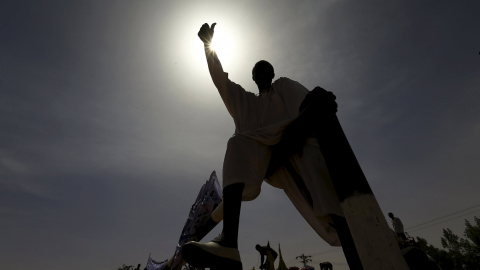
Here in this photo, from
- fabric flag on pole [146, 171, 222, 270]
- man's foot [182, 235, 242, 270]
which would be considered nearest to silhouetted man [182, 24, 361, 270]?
man's foot [182, 235, 242, 270]

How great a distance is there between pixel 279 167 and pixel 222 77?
1191mm

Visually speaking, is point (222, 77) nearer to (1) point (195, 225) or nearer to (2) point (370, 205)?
(2) point (370, 205)

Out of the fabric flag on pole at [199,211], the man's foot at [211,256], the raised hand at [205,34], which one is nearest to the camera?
the man's foot at [211,256]

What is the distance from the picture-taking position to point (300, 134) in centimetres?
194

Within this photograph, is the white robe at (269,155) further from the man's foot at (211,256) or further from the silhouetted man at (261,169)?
the man's foot at (211,256)

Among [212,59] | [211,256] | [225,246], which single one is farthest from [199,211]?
[211,256]

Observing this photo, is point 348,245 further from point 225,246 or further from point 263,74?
point 263,74

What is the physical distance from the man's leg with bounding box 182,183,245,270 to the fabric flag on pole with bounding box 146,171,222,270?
21.6 ft

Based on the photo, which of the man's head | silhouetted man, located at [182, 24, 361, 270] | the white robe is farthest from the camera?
the man's head

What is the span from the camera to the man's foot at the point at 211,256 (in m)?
1.29

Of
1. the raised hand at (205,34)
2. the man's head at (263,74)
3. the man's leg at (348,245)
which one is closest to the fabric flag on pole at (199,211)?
the man's head at (263,74)

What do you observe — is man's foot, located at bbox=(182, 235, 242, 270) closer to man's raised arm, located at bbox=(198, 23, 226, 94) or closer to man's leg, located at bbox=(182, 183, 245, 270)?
man's leg, located at bbox=(182, 183, 245, 270)

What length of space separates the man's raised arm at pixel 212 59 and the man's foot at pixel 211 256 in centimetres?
175

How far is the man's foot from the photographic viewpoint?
1286 millimetres
